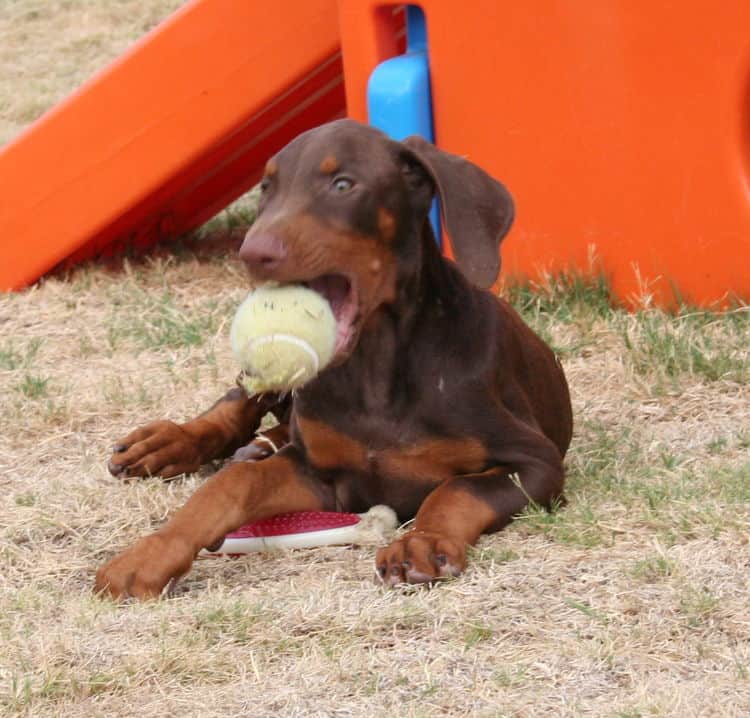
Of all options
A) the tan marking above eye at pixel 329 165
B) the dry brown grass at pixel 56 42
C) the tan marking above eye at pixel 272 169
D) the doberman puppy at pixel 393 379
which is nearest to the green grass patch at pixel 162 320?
the doberman puppy at pixel 393 379

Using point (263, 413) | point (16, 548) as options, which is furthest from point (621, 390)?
point (16, 548)

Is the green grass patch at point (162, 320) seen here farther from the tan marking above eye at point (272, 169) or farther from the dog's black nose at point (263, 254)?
the dog's black nose at point (263, 254)

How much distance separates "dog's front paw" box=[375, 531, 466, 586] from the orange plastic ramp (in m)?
3.48

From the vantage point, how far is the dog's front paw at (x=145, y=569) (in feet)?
11.9

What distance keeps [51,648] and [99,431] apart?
197 centimetres

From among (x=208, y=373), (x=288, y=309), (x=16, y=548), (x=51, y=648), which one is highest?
(x=288, y=309)

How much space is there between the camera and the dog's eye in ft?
12.4

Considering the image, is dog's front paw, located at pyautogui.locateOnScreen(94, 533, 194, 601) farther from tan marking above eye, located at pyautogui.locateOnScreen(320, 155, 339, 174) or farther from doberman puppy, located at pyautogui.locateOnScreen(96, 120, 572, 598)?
tan marking above eye, located at pyautogui.locateOnScreen(320, 155, 339, 174)

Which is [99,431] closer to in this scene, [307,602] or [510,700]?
[307,602]

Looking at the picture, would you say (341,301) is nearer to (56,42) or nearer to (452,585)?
(452,585)

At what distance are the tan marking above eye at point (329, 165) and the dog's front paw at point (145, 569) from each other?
0.97m

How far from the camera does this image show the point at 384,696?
3.06 metres

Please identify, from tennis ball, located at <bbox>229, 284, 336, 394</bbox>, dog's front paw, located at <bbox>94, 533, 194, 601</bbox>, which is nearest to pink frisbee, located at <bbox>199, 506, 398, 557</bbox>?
dog's front paw, located at <bbox>94, 533, 194, 601</bbox>

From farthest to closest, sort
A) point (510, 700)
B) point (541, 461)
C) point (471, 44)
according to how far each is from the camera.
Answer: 1. point (471, 44)
2. point (541, 461)
3. point (510, 700)
